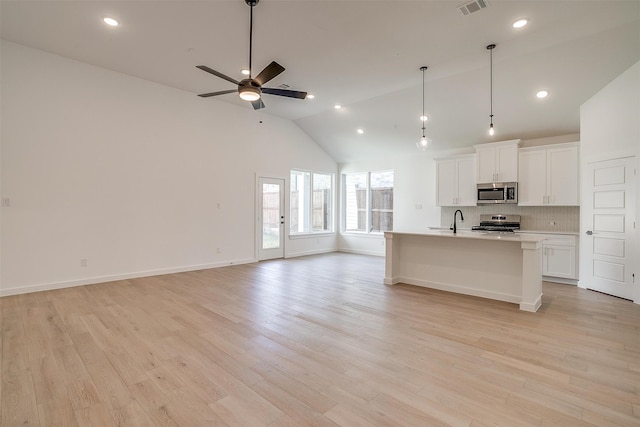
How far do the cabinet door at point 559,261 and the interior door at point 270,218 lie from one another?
5669 mm

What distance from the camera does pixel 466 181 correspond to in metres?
6.78

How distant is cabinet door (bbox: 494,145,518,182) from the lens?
6.00 m

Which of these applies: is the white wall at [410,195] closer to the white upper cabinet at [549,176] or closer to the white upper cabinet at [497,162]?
the white upper cabinet at [497,162]

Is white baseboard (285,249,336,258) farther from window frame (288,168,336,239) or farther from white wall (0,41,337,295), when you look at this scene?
white wall (0,41,337,295)

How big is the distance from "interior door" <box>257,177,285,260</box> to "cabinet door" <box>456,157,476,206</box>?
13.8 ft

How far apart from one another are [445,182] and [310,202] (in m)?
3.63

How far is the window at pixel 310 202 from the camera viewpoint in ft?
27.7

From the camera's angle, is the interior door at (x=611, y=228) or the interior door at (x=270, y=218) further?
the interior door at (x=270, y=218)

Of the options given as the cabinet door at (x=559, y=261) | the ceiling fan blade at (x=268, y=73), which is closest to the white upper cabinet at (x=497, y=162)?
the cabinet door at (x=559, y=261)

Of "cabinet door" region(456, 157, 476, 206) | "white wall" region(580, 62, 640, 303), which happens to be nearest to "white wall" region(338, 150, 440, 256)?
"cabinet door" region(456, 157, 476, 206)

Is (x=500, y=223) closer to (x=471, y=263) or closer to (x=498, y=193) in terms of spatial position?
(x=498, y=193)

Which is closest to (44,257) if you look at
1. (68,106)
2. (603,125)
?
(68,106)

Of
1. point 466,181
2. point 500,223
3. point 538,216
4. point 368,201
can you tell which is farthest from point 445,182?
point 368,201

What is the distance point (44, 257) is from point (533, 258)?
6937mm
